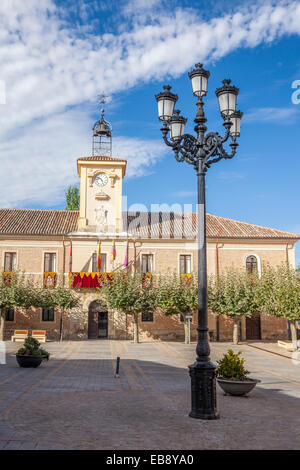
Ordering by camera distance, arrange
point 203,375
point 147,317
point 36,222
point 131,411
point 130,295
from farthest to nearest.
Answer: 1. point 36,222
2. point 147,317
3. point 130,295
4. point 131,411
5. point 203,375

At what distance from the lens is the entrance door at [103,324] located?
95.7ft

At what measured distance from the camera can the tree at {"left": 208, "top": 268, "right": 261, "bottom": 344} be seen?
26.2 m

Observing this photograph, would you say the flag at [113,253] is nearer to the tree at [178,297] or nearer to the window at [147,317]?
the tree at [178,297]

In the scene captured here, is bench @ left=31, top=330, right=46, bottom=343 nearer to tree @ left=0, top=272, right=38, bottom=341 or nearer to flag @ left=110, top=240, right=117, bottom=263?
tree @ left=0, top=272, right=38, bottom=341

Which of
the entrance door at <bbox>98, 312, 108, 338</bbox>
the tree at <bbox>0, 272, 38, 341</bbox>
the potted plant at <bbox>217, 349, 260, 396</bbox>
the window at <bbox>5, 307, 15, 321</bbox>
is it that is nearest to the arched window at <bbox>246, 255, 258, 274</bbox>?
the entrance door at <bbox>98, 312, 108, 338</bbox>

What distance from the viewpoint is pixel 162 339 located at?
29125mm

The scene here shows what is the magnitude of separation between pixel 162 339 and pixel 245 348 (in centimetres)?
647

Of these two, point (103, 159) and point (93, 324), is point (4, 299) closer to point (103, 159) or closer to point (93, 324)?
point (93, 324)

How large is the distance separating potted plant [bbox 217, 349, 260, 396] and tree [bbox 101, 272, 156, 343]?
1619 cm

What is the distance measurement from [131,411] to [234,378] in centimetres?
299

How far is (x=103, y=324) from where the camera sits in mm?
29297

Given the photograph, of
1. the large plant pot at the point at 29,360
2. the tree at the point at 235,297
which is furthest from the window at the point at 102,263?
the large plant pot at the point at 29,360

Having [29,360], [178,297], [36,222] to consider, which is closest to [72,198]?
[36,222]
